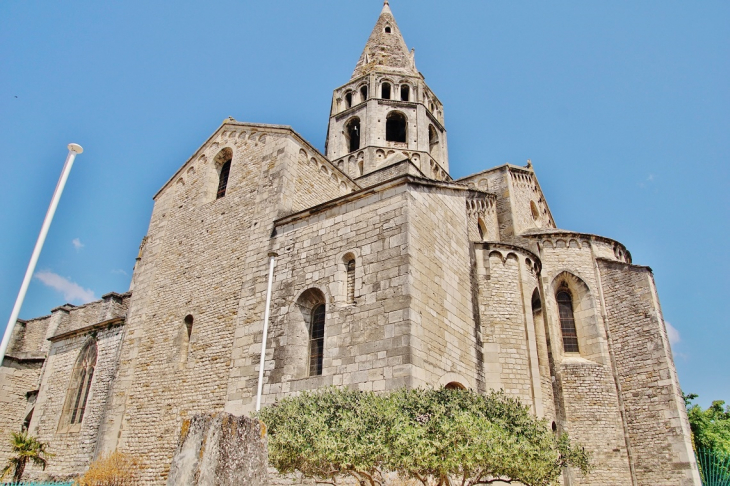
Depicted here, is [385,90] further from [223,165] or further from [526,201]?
[223,165]

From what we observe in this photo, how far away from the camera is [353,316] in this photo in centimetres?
1100

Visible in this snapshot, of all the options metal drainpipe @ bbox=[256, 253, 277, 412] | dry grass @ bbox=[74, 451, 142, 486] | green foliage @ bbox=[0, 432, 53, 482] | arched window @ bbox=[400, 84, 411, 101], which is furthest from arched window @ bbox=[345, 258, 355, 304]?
arched window @ bbox=[400, 84, 411, 101]

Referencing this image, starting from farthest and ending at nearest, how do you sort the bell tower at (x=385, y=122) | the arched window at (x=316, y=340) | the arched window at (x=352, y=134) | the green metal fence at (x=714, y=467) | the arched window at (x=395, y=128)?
the arched window at (x=395, y=128), the arched window at (x=352, y=134), the bell tower at (x=385, y=122), the green metal fence at (x=714, y=467), the arched window at (x=316, y=340)

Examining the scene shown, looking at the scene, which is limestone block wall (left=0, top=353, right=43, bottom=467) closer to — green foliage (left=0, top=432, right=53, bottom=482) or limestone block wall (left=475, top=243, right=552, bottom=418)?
green foliage (left=0, top=432, right=53, bottom=482)

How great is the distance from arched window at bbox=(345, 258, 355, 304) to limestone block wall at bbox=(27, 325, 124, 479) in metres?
9.13

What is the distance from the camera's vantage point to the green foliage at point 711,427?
23.2 meters

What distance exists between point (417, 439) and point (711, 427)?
24.6m

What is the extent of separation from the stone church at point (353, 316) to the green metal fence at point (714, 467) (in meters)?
8.50

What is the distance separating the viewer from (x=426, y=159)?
23578 mm

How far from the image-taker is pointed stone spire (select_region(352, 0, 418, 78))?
27.1 meters

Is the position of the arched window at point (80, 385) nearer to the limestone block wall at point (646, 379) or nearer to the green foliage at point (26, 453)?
the green foliage at point (26, 453)

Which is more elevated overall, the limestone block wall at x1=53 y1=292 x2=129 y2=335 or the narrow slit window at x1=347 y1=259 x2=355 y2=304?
the limestone block wall at x1=53 y1=292 x2=129 y2=335

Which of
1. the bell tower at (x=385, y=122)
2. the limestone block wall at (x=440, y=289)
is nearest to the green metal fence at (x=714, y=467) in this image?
the limestone block wall at (x=440, y=289)

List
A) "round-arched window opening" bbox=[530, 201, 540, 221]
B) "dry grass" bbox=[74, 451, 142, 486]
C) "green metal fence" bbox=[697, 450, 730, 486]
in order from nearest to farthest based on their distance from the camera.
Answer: "dry grass" bbox=[74, 451, 142, 486] < "green metal fence" bbox=[697, 450, 730, 486] < "round-arched window opening" bbox=[530, 201, 540, 221]
